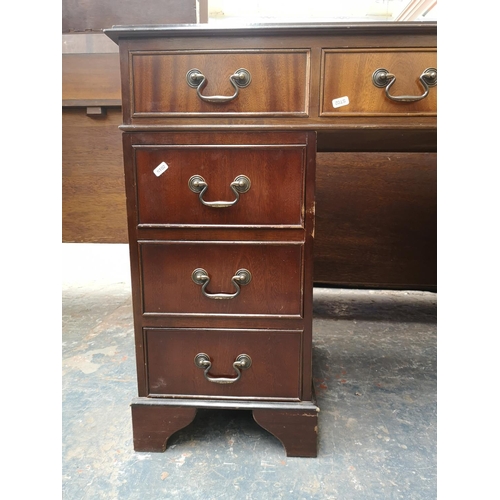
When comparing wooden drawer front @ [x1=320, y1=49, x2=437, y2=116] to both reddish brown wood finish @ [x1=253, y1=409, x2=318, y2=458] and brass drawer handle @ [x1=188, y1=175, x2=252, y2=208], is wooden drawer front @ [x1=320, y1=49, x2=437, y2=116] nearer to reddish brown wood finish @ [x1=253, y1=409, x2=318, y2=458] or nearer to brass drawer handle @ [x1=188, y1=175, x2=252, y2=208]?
brass drawer handle @ [x1=188, y1=175, x2=252, y2=208]

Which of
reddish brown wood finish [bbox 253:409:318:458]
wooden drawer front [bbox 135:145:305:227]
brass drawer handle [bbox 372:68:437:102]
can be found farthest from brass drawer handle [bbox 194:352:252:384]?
brass drawer handle [bbox 372:68:437:102]

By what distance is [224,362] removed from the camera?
2.96 ft

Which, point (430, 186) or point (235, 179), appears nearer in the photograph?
point (235, 179)

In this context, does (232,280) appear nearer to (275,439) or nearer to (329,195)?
(275,439)

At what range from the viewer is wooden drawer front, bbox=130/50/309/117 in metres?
0.78

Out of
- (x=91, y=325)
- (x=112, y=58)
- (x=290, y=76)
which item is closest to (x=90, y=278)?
(x=91, y=325)

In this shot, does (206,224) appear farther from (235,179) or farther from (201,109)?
(201,109)

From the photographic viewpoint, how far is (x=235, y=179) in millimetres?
825

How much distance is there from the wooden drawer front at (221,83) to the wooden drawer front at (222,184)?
0.08 metres

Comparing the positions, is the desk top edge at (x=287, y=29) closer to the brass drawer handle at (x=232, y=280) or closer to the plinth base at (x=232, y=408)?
the brass drawer handle at (x=232, y=280)

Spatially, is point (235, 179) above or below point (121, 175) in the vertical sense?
below

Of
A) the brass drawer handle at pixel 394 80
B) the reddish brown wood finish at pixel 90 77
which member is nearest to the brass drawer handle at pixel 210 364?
the brass drawer handle at pixel 394 80

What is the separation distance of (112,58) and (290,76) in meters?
0.97

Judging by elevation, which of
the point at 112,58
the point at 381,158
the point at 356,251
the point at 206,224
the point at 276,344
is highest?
the point at 112,58
